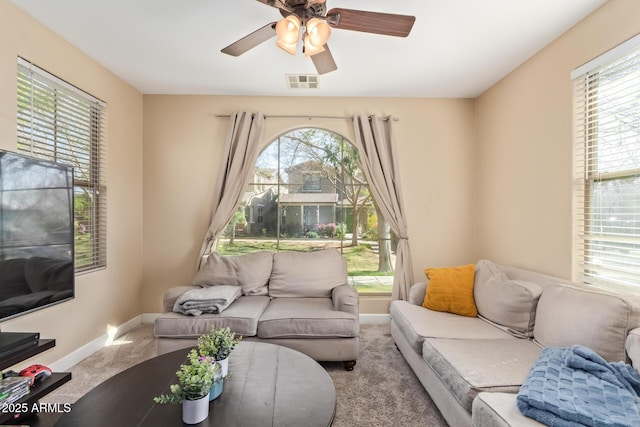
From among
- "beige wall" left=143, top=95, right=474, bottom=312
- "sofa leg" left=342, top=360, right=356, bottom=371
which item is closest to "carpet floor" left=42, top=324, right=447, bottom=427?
"sofa leg" left=342, top=360, right=356, bottom=371

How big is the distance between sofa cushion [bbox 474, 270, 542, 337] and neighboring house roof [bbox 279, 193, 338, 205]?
189cm

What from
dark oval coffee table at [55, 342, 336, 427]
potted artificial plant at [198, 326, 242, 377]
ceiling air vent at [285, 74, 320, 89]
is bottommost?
dark oval coffee table at [55, 342, 336, 427]

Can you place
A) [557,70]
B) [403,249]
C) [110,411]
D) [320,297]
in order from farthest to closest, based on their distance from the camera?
[403,249]
[320,297]
[557,70]
[110,411]

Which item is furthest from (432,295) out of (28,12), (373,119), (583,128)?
(28,12)

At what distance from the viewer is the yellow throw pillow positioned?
2.52 meters

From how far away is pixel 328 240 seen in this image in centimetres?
366

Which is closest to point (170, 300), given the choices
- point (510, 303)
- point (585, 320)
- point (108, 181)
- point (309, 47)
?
point (108, 181)

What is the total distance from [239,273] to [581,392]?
263cm

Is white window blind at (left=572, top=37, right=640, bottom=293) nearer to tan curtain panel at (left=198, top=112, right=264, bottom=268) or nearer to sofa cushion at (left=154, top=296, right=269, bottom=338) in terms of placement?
sofa cushion at (left=154, top=296, right=269, bottom=338)

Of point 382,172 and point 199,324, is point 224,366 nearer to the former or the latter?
point 199,324

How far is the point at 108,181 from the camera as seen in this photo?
118 inches

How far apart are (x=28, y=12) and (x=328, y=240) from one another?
3239 millimetres

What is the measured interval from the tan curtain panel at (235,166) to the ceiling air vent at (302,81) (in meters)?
0.55

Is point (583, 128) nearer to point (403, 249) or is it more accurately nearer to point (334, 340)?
point (403, 249)
